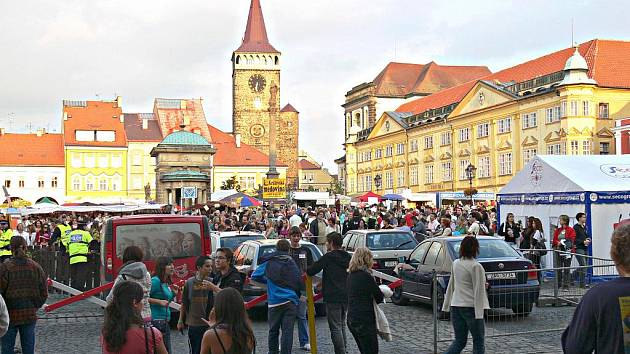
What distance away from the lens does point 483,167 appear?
7469 centimetres

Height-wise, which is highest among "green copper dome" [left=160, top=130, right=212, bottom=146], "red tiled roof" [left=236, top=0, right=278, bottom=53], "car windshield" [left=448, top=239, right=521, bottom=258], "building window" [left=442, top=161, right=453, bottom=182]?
"red tiled roof" [left=236, top=0, right=278, bottom=53]

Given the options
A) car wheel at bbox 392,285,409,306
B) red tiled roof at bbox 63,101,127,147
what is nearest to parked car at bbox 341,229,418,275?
car wheel at bbox 392,285,409,306

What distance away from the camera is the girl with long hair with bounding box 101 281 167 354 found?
5285 millimetres

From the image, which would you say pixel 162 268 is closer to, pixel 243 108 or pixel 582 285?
pixel 582 285

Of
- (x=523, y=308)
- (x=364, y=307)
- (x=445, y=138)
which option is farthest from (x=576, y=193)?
(x=445, y=138)

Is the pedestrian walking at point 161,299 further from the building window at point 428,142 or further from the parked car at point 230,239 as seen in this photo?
the building window at point 428,142

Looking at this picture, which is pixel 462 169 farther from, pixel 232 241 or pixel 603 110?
pixel 232 241

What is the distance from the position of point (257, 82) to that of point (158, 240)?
110 m

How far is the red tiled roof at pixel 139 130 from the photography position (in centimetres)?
10053

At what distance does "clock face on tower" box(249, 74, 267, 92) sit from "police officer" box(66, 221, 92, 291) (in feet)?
342

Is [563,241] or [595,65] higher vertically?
[595,65]

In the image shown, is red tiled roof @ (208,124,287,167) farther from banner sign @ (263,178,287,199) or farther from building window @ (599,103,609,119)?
banner sign @ (263,178,287,199)

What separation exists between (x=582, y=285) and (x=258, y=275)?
552cm

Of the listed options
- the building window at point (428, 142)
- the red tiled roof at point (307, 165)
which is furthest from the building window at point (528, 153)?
the red tiled roof at point (307, 165)
